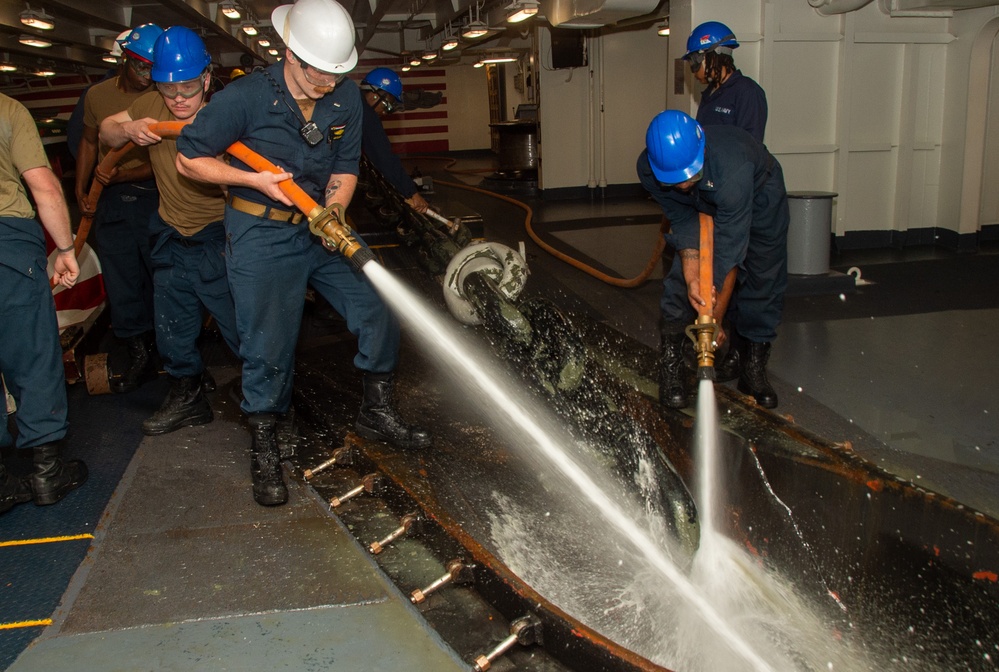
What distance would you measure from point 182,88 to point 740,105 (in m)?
3.25

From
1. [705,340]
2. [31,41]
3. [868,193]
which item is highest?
[31,41]

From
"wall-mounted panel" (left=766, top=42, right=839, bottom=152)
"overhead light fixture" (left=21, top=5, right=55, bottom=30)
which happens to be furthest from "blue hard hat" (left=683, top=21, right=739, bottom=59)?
"overhead light fixture" (left=21, top=5, right=55, bottom=30)

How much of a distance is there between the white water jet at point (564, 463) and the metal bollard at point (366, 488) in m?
0.75

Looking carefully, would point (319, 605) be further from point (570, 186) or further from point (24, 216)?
point (570, 186)

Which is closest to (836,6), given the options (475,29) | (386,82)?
(386,82)

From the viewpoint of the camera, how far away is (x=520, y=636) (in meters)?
2.04

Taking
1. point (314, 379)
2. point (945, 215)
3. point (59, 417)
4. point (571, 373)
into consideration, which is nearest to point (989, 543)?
point (571, 373)

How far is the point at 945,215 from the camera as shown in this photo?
7469 millimetres

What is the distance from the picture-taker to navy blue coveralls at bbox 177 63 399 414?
2684 mm

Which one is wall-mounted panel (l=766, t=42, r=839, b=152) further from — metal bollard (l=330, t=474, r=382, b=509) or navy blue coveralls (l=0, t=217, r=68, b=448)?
navy blue coveralls (l=0, t=217, r=68, b=448)

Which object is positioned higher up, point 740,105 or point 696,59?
point 696,59

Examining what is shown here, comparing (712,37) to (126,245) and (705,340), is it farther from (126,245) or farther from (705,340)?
(126,245)

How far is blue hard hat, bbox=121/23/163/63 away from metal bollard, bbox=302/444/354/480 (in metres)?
2.09

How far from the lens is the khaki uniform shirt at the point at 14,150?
290cm
